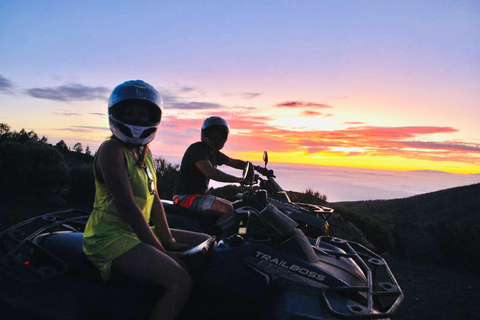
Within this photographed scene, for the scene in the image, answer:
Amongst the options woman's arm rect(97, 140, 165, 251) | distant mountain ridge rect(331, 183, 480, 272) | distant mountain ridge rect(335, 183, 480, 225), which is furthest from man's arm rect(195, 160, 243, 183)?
distant mountain ridge rect(335, 183, 480, 225)

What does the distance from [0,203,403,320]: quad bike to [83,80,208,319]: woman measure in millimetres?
179

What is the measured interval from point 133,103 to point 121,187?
0.82 m

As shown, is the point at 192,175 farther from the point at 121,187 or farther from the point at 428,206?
the point at 428,206

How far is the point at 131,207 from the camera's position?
261 cm

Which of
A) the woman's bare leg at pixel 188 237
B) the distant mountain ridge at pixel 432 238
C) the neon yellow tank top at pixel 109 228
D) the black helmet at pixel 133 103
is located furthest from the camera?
the distant mountain ridge at pixel 432 238

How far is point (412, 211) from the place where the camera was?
17.6 m

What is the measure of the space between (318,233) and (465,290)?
173 inches

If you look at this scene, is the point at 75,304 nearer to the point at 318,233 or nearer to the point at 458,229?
the point at 318,233

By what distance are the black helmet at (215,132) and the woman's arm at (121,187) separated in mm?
3163

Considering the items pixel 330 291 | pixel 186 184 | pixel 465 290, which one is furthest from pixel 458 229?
pixel 330 291

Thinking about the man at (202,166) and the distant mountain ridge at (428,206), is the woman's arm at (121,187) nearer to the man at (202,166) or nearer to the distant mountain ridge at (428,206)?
the man at (202,166)

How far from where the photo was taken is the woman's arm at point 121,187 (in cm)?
259

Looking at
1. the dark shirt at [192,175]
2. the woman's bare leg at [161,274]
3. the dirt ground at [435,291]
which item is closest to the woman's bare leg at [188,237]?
the woman's bare leg at [161,274]

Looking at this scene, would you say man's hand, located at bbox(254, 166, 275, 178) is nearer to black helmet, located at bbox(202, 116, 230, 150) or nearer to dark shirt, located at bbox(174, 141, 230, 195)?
black helmet, located at bbox(202, 116, 230, 150)
